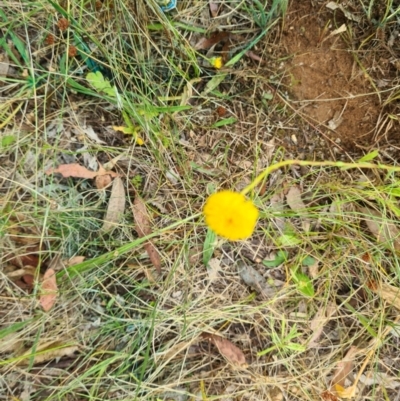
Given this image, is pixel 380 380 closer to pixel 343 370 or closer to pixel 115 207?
pixel 343 370

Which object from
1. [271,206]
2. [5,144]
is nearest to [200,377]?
[271,206]

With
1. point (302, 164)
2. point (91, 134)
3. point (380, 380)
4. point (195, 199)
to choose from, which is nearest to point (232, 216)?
point (302, 164)

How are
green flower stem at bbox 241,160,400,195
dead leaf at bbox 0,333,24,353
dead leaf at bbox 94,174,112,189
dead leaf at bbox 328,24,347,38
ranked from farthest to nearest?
1. dead leaf at bbox 328,24,347,38
2. dead leaf at bbox 94,174,112,189
3. dead leaf at bbox 0,333,24,353
4. green flower stem at bbox 241,160,400,195

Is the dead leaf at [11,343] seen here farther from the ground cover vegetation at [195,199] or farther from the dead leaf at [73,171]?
the dead leaf at [73,171]

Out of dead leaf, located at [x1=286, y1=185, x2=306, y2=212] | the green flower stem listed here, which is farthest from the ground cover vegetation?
the green flower stem

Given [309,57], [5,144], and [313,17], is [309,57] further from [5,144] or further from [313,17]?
[5,144]

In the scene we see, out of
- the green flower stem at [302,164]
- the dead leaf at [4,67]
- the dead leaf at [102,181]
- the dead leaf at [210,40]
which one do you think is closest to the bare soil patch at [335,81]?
the dead leaf at [210,40]

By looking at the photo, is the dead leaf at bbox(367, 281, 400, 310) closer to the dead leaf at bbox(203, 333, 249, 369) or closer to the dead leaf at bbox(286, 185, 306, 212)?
the dead leaf at bbox(286, 185, 306, 212)
